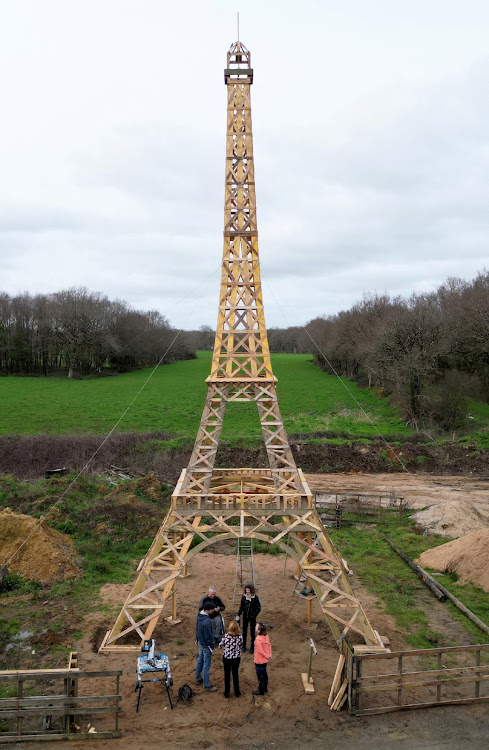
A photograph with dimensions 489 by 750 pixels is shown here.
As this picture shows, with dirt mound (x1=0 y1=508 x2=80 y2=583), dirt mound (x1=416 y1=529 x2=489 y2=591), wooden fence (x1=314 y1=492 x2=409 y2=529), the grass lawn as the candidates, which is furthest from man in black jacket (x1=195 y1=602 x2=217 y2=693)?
wooden fence (x1=314 y1=492 x2=409 y2=529)

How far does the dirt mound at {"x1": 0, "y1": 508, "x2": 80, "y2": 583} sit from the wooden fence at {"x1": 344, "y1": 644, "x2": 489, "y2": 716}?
10944 mm

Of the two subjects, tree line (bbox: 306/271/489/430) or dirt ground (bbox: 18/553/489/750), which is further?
tree line (bbox: 306/271/489/430)

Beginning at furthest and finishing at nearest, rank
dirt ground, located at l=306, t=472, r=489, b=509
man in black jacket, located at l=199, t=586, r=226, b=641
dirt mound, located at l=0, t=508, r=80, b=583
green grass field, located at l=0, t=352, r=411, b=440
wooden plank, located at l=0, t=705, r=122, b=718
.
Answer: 1. green grass field, located at l=0, t=352, r=411, b=440
2. dirt ground, located at l=306, t=472, r=489, b=509
3. dirt mound, located at l=0, t=508, r=80, b=583
4. man in black jacket, located at l=199, t=586, r=226, b=641
5. wooden plank, located at l=0, t=705, r=122, b=718

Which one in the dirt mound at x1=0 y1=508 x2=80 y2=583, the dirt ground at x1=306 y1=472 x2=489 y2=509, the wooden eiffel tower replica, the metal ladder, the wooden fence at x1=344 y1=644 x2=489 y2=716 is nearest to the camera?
the wooden fence at x1=344 y1=644 x2=489 y2=716

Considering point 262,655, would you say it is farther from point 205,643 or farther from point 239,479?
point 239,479

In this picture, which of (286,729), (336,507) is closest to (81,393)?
(336,507)

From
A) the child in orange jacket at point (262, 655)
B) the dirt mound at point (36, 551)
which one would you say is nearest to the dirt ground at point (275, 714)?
the child in orange jacket at point (262, 655)

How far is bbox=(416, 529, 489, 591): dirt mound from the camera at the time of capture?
18.0m

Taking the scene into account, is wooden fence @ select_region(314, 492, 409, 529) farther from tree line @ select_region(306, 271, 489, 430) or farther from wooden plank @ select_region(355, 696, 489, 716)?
tree line @ select_region(306, 271, 489, 430)

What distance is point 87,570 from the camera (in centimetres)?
1898

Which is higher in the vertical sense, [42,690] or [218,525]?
[218,525]

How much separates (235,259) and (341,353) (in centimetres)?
5802

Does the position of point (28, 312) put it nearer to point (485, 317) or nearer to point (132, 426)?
point (132, 426)

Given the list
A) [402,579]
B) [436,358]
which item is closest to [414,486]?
[402,579]
